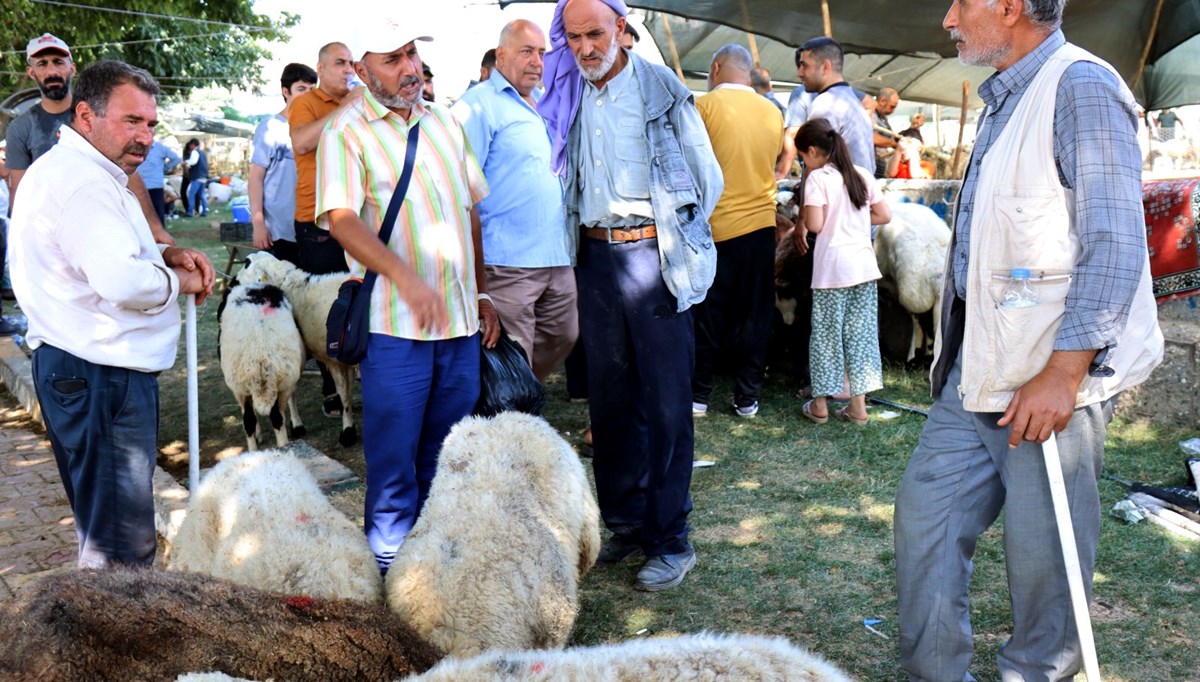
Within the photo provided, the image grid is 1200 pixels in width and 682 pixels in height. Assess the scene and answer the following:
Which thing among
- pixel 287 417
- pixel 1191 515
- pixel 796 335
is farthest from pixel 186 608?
pixel 796 335

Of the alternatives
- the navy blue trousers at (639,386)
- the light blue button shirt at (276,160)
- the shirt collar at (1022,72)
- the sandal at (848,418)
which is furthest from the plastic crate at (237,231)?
the shirt collar at (1022,72)

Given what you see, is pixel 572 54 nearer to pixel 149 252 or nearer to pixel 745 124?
pixel 149 252

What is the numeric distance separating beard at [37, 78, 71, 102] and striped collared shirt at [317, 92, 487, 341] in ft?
14.1

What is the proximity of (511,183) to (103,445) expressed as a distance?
2.81 meters

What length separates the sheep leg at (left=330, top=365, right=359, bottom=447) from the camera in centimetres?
675

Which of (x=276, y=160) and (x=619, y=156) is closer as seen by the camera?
(x=619, y=156)

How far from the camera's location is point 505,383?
431 cm

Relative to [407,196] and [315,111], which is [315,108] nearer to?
[315,111]

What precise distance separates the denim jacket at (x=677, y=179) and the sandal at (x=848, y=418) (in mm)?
2833

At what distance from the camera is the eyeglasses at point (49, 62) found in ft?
22.6

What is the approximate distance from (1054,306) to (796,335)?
17.5 feet

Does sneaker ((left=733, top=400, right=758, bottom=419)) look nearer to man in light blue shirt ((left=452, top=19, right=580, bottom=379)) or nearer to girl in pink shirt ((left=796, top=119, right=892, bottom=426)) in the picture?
girl in pink shirt ((left=796, top=119, right=892, bottom=426))

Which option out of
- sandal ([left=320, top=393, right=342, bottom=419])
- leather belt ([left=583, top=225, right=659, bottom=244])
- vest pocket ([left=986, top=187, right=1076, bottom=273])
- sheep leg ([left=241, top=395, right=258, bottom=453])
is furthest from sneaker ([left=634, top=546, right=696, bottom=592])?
sandal ([left=320, top=393, right=342, bottom=419])

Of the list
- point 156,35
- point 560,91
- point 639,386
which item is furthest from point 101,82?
point 156,35
